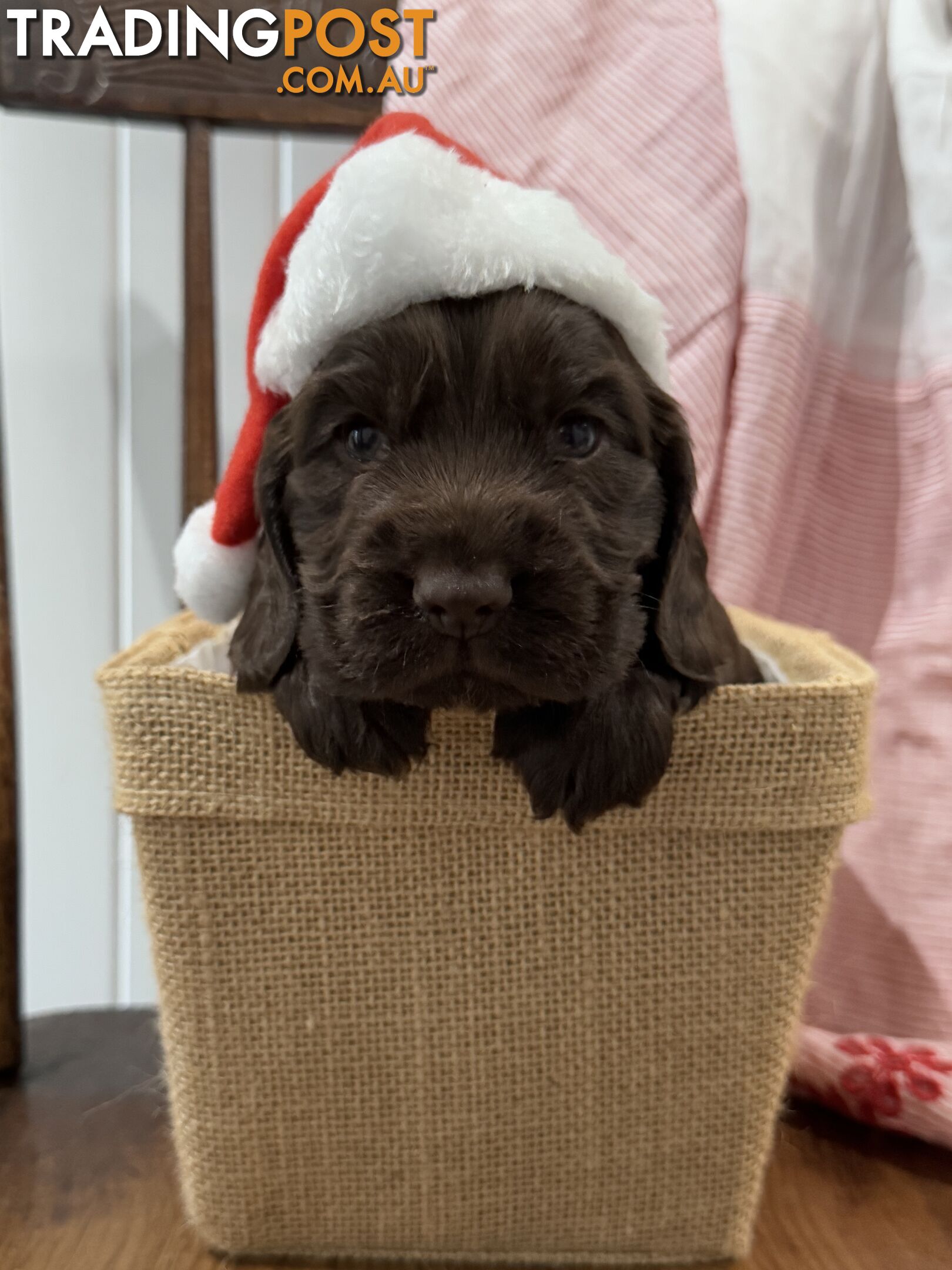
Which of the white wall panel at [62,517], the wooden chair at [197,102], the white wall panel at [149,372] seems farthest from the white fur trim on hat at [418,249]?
the white wall panel at [62,517]

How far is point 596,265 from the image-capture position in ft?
2.87

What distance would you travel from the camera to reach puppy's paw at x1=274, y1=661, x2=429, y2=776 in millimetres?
762

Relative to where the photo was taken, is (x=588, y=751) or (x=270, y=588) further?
(x=270, y=588)

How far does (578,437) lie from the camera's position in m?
0.87

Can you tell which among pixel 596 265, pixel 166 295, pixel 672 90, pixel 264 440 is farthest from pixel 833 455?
pixel 166 295

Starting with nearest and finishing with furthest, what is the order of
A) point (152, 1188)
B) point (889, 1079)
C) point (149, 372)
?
point (152, 1188), point (889, 1079), point (149, 372)

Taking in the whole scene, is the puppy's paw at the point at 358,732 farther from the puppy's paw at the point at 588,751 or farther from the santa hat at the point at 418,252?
the santa hat at the point at 418,252

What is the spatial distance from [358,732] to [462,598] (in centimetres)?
15

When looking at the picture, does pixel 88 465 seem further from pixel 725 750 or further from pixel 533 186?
pixel 725 750

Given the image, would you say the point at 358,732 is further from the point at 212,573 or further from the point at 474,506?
the point at 212,573

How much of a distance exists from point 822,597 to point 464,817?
0.91m

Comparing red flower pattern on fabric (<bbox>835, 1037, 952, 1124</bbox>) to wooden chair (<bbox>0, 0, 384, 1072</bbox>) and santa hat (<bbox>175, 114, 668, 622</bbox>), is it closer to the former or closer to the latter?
santa hat (<bbox>175, 114, 668, 622</bbox>)

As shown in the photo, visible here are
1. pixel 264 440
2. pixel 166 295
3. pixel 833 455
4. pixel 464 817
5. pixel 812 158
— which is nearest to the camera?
pixel 464 817

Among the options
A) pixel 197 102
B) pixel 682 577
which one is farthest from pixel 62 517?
pixel 682 577
